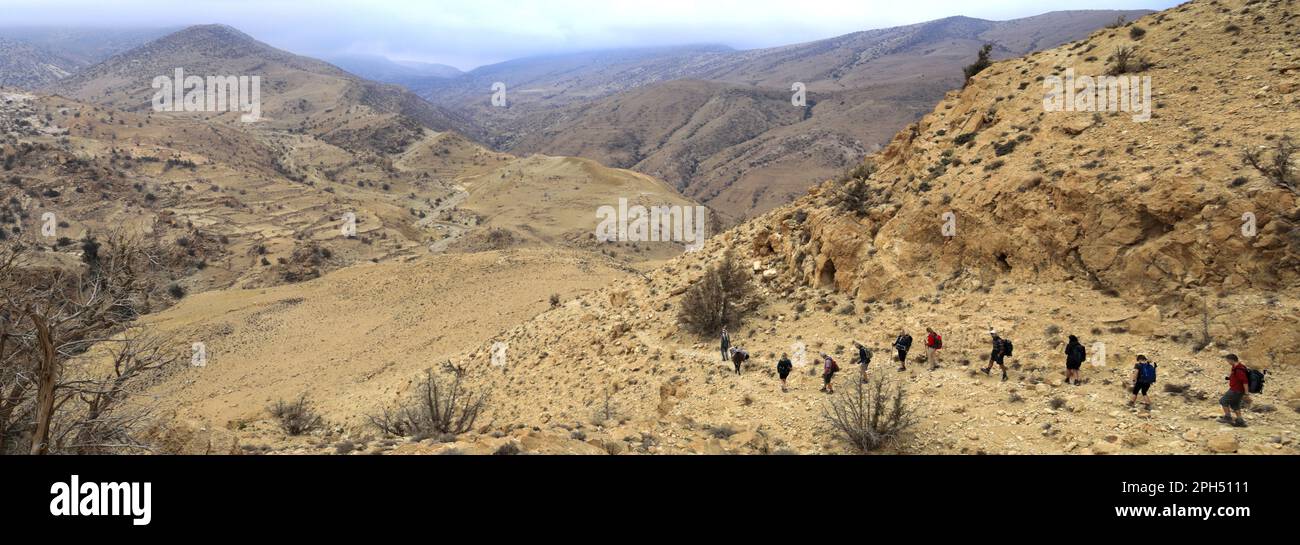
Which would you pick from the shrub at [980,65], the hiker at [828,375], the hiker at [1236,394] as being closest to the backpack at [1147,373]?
the hiker at [1236,394]

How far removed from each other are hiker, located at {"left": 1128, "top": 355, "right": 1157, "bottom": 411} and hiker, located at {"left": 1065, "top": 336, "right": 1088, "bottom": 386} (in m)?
0.74

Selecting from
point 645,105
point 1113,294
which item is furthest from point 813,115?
point 1113,294

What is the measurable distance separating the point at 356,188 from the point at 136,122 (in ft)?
76.2

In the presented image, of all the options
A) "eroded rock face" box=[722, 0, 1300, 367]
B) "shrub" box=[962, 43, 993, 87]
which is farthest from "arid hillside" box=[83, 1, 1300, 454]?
"shrub" box=[962, 43, 993, 87]

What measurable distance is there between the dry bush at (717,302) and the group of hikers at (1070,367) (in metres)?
1.05

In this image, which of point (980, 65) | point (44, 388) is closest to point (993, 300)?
point (980, 65)

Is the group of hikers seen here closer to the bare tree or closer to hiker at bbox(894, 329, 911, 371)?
hiker at bbox(894, 329, 911, 371)

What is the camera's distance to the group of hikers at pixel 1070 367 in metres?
6.44

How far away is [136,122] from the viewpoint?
59188mm

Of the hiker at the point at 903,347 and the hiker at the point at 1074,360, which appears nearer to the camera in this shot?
the hiker at the point at 1074,360

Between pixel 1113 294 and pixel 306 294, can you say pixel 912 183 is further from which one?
pixel 306 294

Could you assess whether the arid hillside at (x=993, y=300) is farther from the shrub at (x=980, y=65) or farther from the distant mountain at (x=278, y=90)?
the distant mountain at (x=278, y=90)

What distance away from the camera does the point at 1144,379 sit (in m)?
7.05

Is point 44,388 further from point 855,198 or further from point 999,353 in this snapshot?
point 855,198
